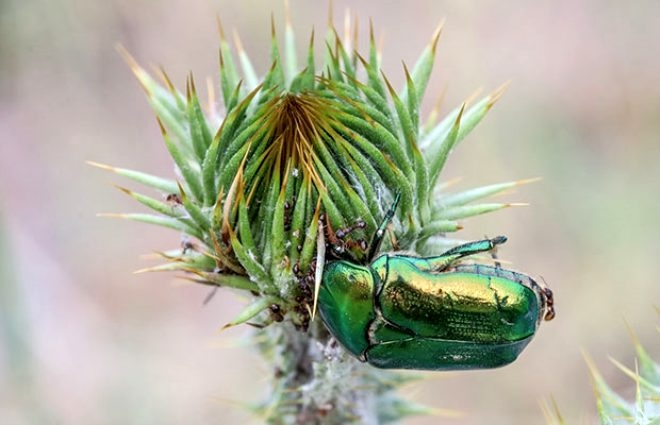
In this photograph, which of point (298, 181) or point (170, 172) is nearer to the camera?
point (298, 181)

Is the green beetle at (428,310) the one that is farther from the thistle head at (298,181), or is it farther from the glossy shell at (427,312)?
the thistle head at (298,181)

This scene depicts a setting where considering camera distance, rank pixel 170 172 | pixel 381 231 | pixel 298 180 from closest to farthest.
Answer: pixel 298 180, pixel 381 231, pixel 170 172

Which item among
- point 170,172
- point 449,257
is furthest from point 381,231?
point 170,172

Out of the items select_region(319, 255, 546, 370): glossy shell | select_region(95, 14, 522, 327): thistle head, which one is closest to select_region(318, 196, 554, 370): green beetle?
select_region(319, 255, 546, 370): glossy shell

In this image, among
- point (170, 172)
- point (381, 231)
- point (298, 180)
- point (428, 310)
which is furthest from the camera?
point (170, 172)

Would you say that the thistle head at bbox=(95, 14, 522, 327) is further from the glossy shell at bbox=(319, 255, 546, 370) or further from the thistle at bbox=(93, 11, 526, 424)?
Result: the glossy shell at bbox=(319, 255, 546, 370)

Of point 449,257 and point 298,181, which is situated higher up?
point 298,181

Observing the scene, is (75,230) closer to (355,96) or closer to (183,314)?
(183,314)

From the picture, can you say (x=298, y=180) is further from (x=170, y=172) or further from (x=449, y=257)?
(x=170, y=172)
